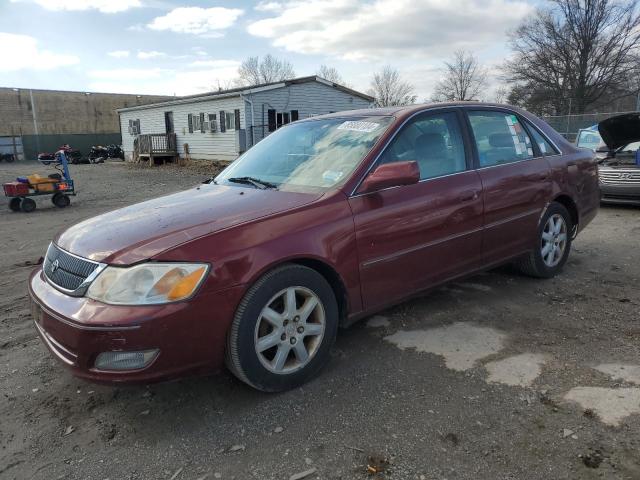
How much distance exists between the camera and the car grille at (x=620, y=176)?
320 inches

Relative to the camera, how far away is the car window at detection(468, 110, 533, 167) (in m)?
3.93

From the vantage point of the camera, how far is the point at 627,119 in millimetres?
7746

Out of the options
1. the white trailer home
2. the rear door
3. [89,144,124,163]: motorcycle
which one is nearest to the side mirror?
the rear door

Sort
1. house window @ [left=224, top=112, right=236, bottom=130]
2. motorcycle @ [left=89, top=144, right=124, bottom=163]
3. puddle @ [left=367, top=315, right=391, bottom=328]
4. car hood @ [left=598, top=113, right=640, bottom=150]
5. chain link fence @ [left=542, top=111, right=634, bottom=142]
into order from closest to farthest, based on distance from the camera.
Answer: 1. puddle @ [left=367, top=315, right=391, bottom=328]
2. car hood @ [left=598, top=113, right=640, bottom=150]
3. chain link fence @ [left=542, top=111, right=634, bottom=142]
4. house window @ [left=224, top=112, right=236, bottom=130]
5. motorcycle @ [left=89, top=144, right=124, bottom=163]

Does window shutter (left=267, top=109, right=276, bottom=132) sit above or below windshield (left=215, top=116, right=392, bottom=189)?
above

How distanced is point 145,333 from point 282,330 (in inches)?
30.0

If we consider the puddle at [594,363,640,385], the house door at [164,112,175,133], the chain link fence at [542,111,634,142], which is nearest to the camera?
the puddle at [594,363,640,385]

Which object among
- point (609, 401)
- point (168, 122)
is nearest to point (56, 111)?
point (168, 122)

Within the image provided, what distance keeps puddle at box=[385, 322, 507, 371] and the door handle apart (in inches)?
37.9

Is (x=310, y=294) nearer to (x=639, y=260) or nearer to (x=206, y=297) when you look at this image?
(x=206, y=297)

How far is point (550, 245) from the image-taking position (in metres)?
4.58

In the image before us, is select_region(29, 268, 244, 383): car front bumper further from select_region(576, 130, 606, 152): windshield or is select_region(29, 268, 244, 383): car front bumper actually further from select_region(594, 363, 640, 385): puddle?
select_region(576, 130, 606, 152): windshield

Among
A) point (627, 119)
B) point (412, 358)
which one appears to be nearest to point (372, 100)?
point (627, 119)

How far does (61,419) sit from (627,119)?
28.8 feet
